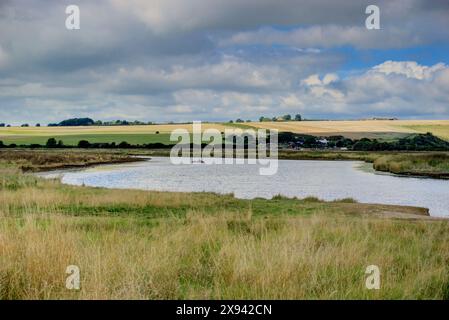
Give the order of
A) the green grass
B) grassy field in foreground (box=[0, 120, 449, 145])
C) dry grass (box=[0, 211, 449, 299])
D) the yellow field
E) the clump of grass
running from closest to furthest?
dry grass (box=[0, 211, 449, 299])
the clump of grass
the yellow field
grassy field in foreground (box=[0, 120, 449, 145])
the green grass

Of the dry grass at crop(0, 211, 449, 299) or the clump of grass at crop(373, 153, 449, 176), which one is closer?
the dry grass at crop(0, 211, 449, 299)

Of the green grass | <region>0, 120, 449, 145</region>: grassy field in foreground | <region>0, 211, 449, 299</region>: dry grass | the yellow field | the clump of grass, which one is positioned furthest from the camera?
the green grass

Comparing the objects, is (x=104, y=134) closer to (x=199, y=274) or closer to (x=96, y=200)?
(x=96, y=200)

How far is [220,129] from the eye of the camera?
75.3 m

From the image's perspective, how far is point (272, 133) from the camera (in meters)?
90.2

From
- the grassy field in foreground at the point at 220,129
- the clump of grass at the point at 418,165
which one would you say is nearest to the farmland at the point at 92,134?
the grassy field in foreground at the point at 220,129

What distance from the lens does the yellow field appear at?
92.8 m

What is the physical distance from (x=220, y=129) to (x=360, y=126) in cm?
4996

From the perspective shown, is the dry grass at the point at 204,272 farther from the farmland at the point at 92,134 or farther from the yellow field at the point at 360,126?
the farmland at the point at 92,134

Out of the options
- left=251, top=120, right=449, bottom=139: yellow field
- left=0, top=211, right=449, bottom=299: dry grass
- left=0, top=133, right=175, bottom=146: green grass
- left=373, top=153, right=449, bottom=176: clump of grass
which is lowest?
left=373, top=153, right=449, bottom=176: clump of grass

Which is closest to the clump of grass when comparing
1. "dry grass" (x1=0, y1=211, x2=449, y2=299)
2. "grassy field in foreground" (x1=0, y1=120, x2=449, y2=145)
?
"grassy field in foreground" (x1=0, y1=120, x2=449, y2=145)

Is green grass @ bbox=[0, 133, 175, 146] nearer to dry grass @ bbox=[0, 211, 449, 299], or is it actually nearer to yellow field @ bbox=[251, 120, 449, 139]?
yellow field @ bbox=[251, 120, 449, 139]
